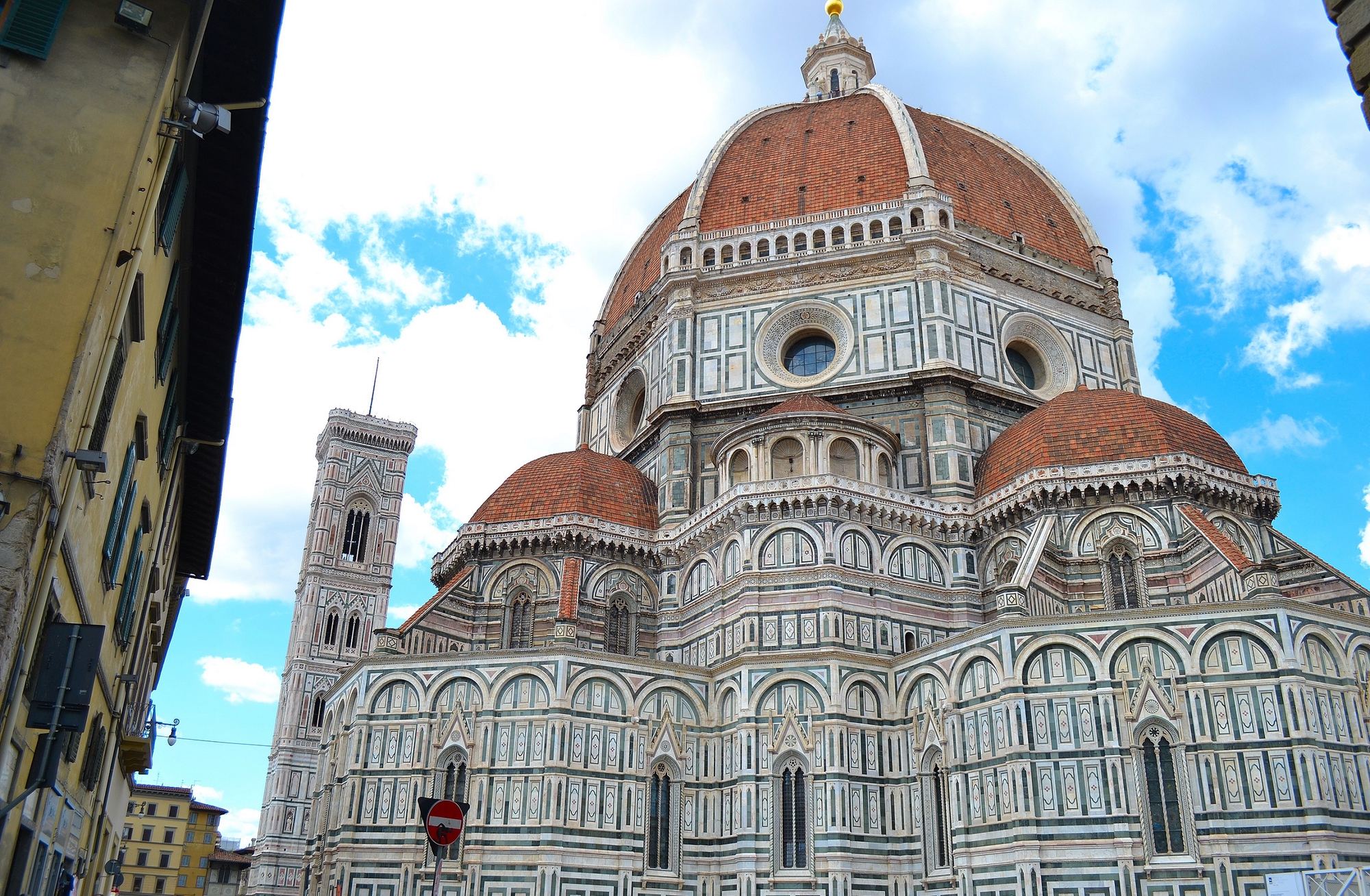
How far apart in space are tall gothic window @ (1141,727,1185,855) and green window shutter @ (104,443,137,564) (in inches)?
780

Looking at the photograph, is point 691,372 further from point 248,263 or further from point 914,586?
point 248,263

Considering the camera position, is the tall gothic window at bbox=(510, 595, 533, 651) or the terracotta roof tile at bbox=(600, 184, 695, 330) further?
the terracotta roof tile at bbox=(600, 184, 695, 330)

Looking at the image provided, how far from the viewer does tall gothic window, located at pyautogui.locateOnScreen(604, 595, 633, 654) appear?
31672mm

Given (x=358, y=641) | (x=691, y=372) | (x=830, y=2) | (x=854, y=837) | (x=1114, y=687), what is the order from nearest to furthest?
(x=1114, y=687)
(x=854, y=837)
(x=691, y=372)
(x=830, y=2)
(x=358, y=641)

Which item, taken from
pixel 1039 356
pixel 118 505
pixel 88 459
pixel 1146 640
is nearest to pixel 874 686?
pixel 1146 640

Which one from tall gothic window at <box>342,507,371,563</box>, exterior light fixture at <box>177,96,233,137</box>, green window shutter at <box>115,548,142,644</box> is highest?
tall gothic window at <box>342,507,371,563</box>

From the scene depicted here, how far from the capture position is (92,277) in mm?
9539

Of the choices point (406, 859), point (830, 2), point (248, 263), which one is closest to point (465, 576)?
point (406, 859)

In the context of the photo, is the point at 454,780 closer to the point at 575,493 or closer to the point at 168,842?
the point at 575,493

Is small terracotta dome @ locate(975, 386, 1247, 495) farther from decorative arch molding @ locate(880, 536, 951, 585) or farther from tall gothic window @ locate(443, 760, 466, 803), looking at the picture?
tall gothic window @ locate(443, 760, 466, 803)

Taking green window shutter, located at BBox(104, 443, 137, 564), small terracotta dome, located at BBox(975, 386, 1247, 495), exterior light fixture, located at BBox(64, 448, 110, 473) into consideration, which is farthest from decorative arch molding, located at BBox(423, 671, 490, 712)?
exterior light fixture, located at BBox(64, 448, 110, 473)

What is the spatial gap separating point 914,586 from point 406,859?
566 inches

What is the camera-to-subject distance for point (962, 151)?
135 feet

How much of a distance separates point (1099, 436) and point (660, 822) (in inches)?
594
